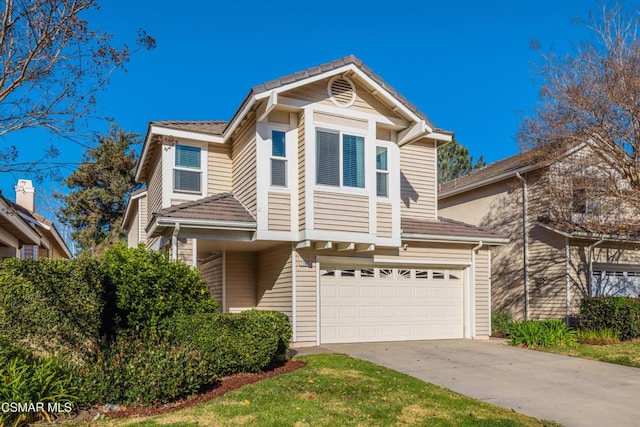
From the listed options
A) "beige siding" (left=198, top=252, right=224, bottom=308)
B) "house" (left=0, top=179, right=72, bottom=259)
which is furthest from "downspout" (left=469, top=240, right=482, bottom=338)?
"house" (left=0, top=179, right=72, bottom=259)

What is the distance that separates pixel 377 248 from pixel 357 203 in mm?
1562

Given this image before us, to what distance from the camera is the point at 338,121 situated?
13414 millimetres

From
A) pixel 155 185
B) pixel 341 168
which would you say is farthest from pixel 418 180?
pixel 155 185

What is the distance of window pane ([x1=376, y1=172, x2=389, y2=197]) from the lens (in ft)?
46.6

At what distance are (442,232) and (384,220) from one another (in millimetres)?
2134

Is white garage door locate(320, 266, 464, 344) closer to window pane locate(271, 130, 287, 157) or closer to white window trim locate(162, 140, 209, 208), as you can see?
window pane locate(271, 130, 287, 157)

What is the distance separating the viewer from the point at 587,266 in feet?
59.6

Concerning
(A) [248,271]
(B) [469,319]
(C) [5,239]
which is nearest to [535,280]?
(B) [469,319]

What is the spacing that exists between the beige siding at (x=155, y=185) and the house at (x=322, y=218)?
6 centimetres

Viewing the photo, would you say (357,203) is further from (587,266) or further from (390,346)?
(587,266)

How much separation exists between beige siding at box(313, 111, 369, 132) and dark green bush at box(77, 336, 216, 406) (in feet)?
23.0

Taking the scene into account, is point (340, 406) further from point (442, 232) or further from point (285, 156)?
point (442, 232)

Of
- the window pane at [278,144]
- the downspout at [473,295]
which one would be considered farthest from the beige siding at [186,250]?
the downspout at [473,295]

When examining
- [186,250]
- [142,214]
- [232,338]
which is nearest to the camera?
[232,338]
